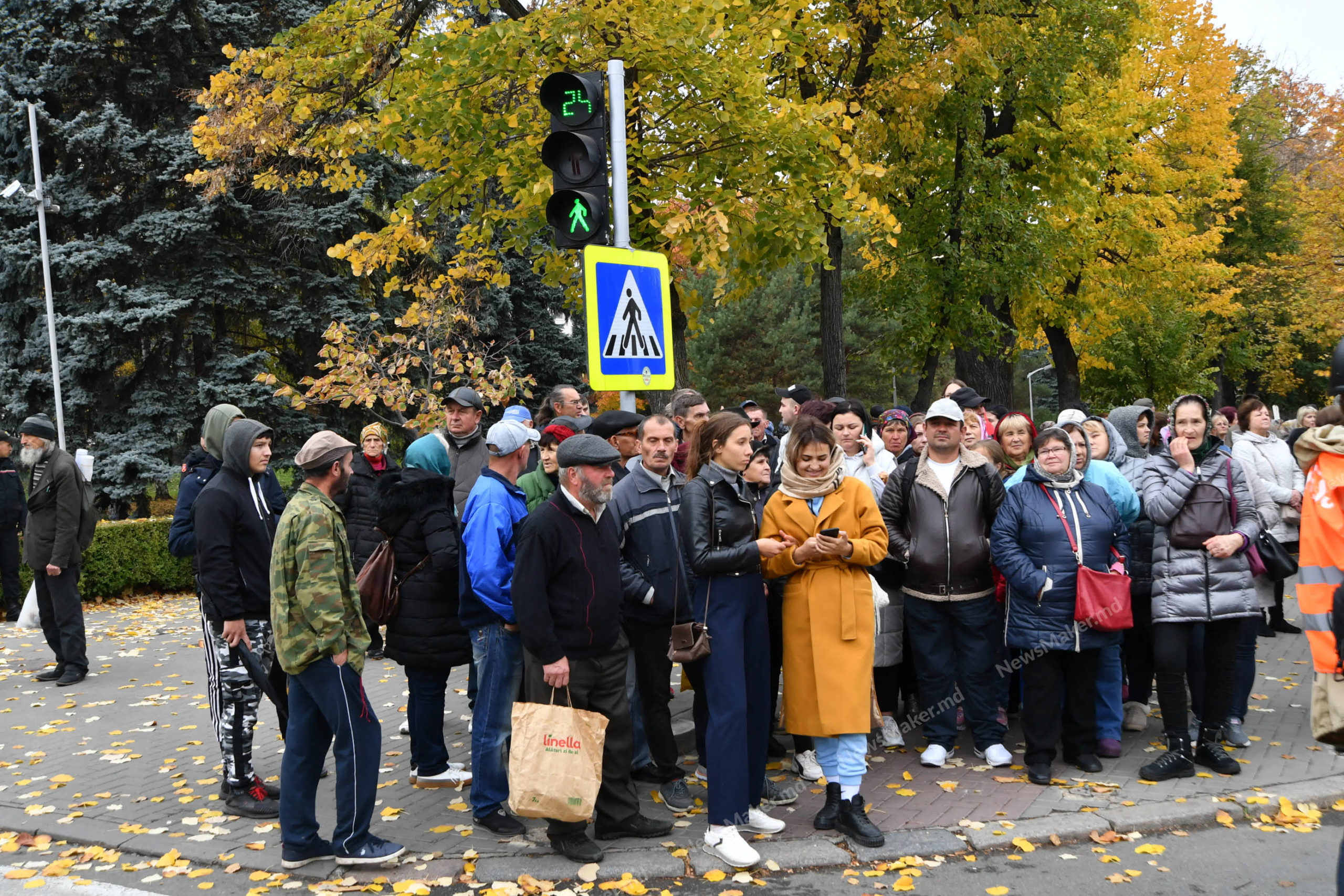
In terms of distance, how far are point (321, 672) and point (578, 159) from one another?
306 cm

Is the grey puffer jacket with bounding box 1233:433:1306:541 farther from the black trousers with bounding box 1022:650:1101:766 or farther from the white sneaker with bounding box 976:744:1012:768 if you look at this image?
the white sneaker with bounding box 976:744:1012:768

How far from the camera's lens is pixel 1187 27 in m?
25.5

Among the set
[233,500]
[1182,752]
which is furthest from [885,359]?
[233,500]

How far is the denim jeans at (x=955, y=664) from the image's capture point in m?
6.14

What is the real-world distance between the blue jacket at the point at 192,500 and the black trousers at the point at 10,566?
4.72 meters

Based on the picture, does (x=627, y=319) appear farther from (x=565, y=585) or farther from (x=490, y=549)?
(x=565, y=585)

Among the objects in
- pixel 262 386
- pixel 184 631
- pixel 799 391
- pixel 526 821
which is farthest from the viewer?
pixel 262 386

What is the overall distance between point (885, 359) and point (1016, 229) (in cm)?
412

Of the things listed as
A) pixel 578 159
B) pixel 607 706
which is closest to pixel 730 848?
pixel 607 706

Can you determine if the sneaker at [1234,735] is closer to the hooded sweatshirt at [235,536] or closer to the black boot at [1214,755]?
the black boot at [1214,755]

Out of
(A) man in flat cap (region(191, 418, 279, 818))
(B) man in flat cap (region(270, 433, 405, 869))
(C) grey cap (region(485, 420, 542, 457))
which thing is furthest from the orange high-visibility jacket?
(A) man in flat cap (region(191, 418, 279, 818))

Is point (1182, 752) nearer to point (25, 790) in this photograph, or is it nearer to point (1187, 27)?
point (25, 790)

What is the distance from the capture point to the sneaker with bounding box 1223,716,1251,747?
625 centimetres

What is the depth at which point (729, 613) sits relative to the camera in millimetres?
4945
